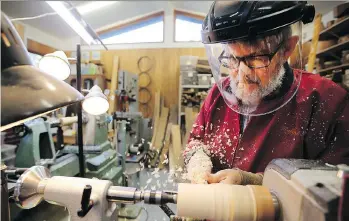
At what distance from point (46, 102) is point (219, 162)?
0.81m

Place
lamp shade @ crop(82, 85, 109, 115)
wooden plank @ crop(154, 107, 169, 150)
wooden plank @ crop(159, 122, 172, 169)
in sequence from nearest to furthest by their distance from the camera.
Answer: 1. lamp shade @ crop(82, 85, 109, 115)
2. wooden plank @ crop(159, 122, 172, 169)
3. wooden plank @ crop(154, 107, 169, 150)

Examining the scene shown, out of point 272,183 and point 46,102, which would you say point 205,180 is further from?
point 46,102

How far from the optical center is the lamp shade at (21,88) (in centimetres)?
35

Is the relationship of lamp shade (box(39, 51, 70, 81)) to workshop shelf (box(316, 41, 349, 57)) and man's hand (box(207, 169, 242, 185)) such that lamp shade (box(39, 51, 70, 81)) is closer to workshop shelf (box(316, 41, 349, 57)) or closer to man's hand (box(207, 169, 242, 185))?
man's hand (box(207, 169, 242, 185))

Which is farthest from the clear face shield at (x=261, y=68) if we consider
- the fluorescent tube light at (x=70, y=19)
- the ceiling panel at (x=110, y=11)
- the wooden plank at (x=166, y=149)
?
the wooden plank at (x=166, y=149)

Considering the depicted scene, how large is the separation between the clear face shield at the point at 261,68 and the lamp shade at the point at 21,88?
0.59m

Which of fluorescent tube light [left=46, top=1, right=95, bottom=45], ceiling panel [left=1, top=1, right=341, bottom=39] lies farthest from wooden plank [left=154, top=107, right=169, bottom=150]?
fluorescent tube light [left=46, top=1, right=95, bottom=45]

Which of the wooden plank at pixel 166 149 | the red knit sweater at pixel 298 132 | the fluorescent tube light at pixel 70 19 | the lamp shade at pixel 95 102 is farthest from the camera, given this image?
the wooden plank at pixel 166 149

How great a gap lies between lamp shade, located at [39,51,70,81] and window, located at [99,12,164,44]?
11.7 feet

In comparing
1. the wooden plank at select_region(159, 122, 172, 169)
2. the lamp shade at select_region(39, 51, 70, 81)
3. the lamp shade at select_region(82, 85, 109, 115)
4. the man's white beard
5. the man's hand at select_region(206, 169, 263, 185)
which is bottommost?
the wooden plank at select_region(159, 122, 172, 169)

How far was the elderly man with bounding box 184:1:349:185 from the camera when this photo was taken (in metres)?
0.64

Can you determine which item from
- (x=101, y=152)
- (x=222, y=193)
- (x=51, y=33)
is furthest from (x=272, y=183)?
(x=51, y=33)

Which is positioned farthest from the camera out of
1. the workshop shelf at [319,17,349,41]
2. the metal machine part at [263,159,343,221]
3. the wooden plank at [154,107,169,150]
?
the wooden plank at [154,107,169,150]

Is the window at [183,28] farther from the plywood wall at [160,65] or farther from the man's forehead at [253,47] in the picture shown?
the man's forehead at [253,47]
